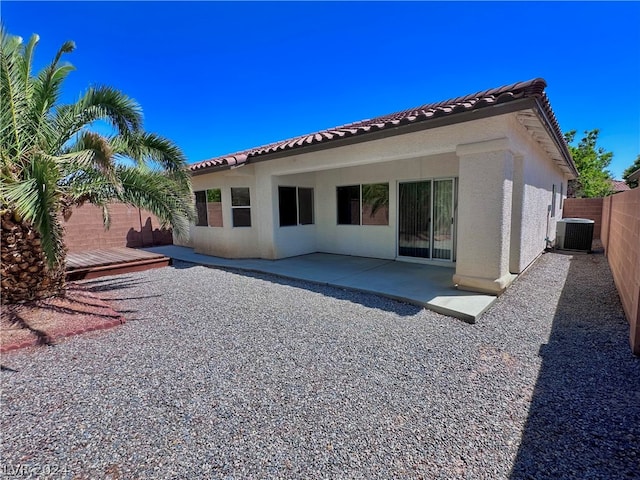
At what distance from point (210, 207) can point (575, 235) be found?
46.0 ft

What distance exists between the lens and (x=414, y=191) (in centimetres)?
932

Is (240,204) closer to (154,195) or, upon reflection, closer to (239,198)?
(239,198)

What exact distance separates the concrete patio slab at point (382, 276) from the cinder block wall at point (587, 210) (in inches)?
492

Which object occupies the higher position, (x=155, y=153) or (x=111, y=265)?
(x=155, y=153)

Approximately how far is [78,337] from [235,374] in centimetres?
301

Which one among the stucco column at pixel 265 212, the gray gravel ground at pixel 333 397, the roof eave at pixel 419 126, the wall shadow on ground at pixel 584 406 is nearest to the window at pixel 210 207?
the stucco column at pixel 265 212

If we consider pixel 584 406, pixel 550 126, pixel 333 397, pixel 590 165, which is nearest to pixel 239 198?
pixel 333 397

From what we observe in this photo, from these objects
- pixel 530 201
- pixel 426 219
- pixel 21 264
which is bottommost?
pixel 21 264

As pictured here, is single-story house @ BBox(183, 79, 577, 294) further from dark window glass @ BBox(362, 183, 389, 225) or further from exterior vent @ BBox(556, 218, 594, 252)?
exterior vent @ BBox(556, 218, 594, 252)

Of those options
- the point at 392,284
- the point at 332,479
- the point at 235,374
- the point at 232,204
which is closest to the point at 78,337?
the point at 235,374

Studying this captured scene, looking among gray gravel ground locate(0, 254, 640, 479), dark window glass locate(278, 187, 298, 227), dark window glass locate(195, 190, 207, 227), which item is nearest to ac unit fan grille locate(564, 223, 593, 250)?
gray gravel ground locate(0, 254, 640, 479)

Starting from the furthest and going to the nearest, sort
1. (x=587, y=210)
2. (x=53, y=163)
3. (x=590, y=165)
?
1. (x=590, y=165)
2. (x=587, y=210)
3. (x=53, y=163)

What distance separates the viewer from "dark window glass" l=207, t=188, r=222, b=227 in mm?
11380

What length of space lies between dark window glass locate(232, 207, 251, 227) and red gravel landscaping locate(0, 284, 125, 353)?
5354 mm
